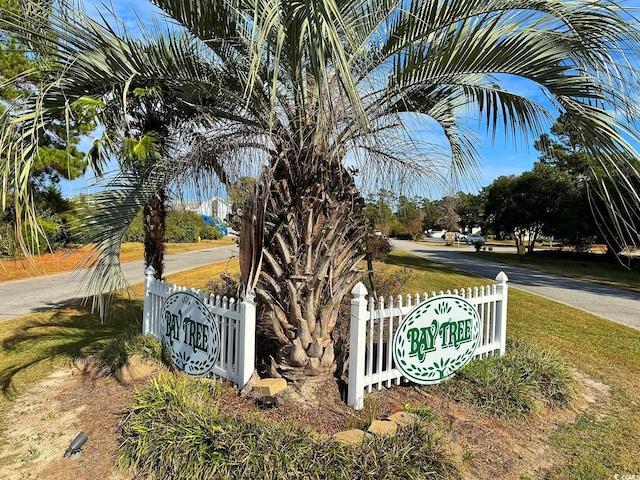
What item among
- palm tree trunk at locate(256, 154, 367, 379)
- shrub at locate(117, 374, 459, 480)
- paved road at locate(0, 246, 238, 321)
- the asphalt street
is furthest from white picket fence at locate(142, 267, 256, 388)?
paved road at locate(0, 246, 238, 321)

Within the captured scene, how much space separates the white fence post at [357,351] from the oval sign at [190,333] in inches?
54.7

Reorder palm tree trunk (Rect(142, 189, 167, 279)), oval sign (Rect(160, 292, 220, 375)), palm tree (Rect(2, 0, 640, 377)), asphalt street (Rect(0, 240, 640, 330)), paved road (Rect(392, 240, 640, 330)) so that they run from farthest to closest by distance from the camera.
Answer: paved road (Rect(392, 240, 640, 330))
asphalt street (Rect(0, 240, 640, 330))
palm tree trunk (Rect(142, 189, 167, 279))
oval sign (Rect(160, 292, 220, 375))
palm tree (Rect(2, 0, 640, 377))

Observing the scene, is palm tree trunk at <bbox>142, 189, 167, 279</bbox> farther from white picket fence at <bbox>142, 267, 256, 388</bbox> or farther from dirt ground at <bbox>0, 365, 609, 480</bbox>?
dirt ground at <bbox>0, 365, 609, 480</bbox>

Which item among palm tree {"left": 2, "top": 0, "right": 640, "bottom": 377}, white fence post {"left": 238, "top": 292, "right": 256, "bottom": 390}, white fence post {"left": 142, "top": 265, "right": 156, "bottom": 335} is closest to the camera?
palm tree {"left": 2, "top": 0, "right": 640, "bottom": 377}

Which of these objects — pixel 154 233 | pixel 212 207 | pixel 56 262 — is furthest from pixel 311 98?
pixel 56 262

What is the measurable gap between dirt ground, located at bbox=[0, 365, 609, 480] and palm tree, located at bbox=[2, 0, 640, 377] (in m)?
0.57

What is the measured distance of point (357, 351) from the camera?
3.88 metres

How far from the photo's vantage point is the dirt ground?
3.25 meters

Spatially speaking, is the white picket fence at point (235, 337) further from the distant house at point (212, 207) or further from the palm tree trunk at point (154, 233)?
the palm tree trunk at point (154, 233)

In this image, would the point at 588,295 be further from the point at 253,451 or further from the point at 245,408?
the point at 253,451

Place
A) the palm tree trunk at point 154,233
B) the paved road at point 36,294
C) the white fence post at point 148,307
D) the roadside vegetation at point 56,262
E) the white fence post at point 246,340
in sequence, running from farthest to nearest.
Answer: the paved road at point 36,294 < the palm tree trunk at point 154,233 < the white fence post at point 148,307 < the roadside vegetation at point 56,262 < the white fence post at point 246,340

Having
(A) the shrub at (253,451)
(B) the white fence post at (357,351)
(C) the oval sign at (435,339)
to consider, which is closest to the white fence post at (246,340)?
(A) the shrub at (253,451)

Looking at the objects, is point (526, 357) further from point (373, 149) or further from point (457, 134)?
point (373, 149)

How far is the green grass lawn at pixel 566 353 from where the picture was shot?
11.7 ft
